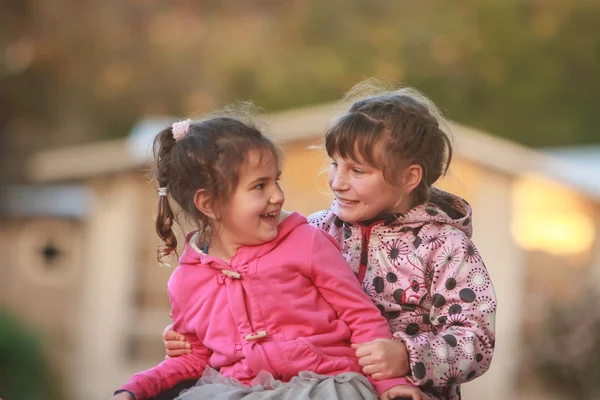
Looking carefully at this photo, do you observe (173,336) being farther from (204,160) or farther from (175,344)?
(204,160)

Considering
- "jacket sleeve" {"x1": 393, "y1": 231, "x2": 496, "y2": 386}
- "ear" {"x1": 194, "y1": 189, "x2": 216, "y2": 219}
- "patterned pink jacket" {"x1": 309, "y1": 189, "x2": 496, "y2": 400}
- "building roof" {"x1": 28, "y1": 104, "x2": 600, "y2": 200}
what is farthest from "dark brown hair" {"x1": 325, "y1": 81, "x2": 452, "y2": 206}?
"building roof" {"x1": 28, "y1": 104, "x2": 600, "y2": 200}

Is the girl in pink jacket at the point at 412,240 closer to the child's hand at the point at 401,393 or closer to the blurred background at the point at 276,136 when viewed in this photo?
the child's hand at the point at 401,393

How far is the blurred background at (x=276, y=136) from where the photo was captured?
42.0ft

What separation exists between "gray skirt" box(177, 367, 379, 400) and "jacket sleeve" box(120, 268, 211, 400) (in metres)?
0.14

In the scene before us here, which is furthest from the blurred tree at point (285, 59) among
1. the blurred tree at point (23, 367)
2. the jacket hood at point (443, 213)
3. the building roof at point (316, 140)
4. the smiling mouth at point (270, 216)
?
the smiling mouth at point (270, 216)

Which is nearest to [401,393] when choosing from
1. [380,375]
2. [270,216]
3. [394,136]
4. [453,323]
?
[380,375]

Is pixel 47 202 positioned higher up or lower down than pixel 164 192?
lower down

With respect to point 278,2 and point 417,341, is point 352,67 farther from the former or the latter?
point 417,341

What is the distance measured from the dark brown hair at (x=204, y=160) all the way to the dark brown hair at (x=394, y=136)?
22 cm

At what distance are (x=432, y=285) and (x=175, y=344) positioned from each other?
726 millimetres

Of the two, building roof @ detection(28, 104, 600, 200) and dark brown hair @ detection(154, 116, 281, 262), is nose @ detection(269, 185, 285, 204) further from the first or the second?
building roof @ detection(28, 104, 600, 200)

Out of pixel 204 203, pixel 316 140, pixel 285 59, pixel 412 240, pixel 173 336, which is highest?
pixel 285 59

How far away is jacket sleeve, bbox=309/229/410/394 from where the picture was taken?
9.16 ft

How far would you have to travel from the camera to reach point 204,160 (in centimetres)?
284
